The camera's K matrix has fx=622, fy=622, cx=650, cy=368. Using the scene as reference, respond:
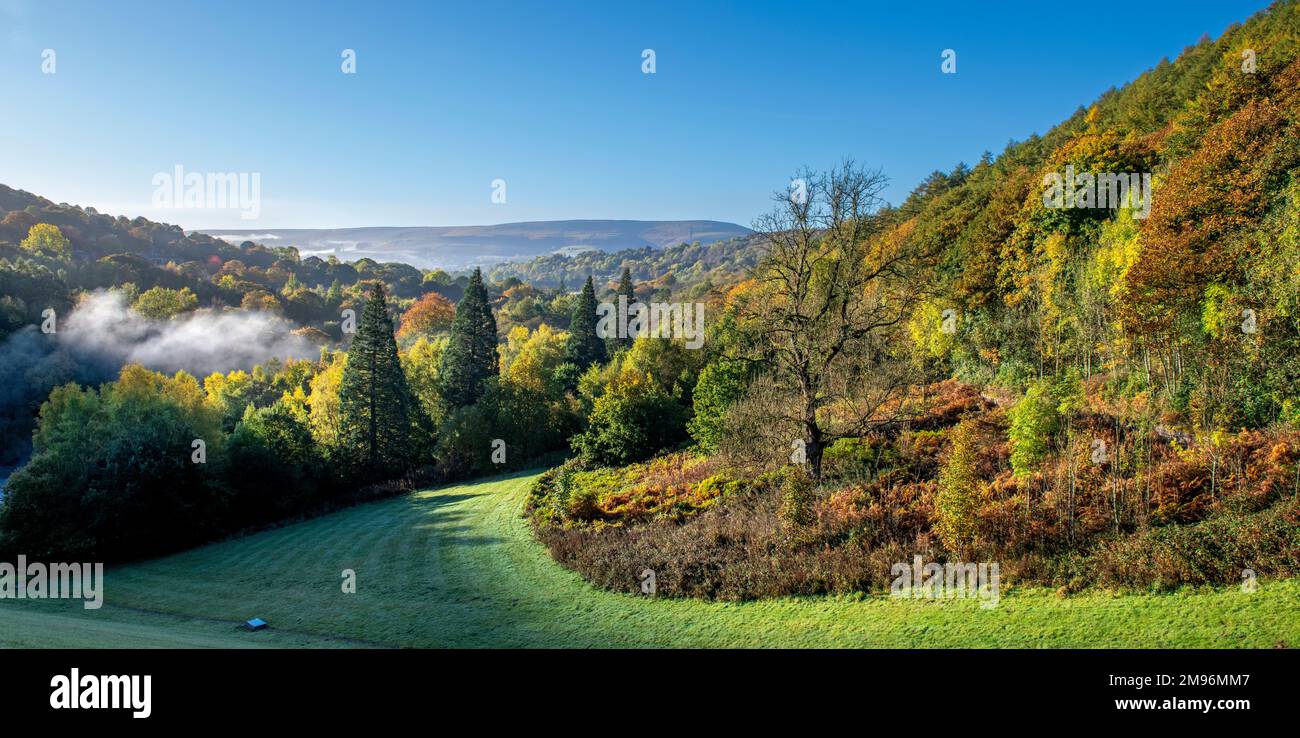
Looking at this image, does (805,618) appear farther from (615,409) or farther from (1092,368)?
(615,409)

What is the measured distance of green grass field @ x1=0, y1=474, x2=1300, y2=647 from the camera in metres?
9.66

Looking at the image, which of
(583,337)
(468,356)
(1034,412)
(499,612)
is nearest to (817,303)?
(1034,412)

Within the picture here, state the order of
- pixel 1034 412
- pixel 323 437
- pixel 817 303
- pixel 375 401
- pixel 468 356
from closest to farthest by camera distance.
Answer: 1. pixel 1034 412
2. pixel 817 303
3. pixel 375 401
4. pixel 323 437
5. pixel 468 356

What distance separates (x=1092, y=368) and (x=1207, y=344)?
5.35 m

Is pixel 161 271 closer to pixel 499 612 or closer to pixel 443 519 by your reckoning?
pixel 443 519

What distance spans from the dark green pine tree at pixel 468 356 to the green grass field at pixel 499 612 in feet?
84.3

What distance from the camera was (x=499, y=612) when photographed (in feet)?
45.8

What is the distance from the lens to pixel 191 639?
1225 centimetres

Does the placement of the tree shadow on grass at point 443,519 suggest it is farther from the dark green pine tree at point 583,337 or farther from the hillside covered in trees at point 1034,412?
the dark green pine tree at point 583,337

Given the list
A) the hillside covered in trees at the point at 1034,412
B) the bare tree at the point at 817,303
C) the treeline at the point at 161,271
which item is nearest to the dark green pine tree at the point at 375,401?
the hillside covered in trees at the point at 1034,412

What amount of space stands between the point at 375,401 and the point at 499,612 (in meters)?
28.5

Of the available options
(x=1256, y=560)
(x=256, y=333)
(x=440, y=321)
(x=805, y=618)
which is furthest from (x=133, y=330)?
(x=1256, y=560)

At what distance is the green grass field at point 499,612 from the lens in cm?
966

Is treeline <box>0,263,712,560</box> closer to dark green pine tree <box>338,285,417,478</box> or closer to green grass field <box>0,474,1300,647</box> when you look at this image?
dark green pine tree <box>338,285,417,478</box>
